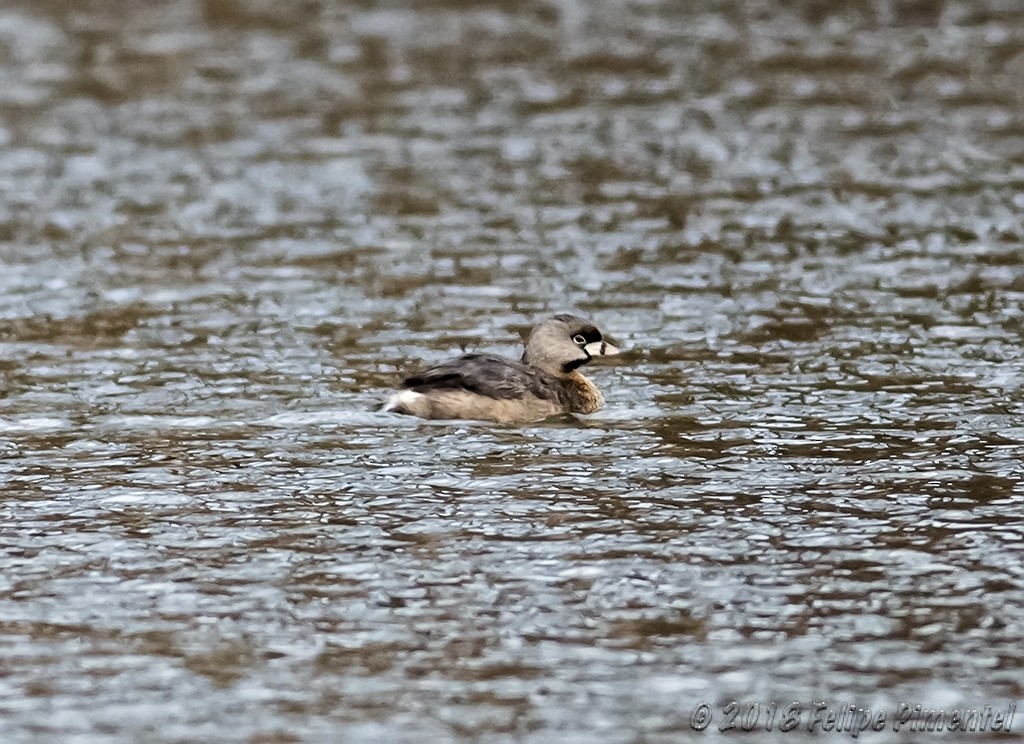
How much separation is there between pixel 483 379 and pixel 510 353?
197 centimetres

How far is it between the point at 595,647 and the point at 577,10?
21.2m

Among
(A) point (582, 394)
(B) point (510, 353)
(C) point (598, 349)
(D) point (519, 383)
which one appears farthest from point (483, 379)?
(B) point (510, 353)

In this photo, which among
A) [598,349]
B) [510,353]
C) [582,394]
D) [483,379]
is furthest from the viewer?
[510,353]

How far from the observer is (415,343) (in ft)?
47.0

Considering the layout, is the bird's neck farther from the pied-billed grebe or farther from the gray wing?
the gray wing

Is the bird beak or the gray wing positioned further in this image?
the bird beak

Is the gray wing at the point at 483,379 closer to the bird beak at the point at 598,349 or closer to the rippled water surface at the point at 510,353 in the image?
the rippled water surface at the point at 510,353

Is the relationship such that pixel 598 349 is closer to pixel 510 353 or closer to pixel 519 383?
pixel 519 383

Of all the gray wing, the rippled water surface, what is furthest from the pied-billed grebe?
the rippled water surface

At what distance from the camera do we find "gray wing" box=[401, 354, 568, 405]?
12164mm

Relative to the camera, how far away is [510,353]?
14133 mm

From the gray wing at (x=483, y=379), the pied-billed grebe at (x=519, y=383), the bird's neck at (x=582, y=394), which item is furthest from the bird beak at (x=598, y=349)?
the gray wing at (x=483, y=379)

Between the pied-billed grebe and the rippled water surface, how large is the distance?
15cm

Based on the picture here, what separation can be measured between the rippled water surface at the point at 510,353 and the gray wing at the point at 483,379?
0.25m
